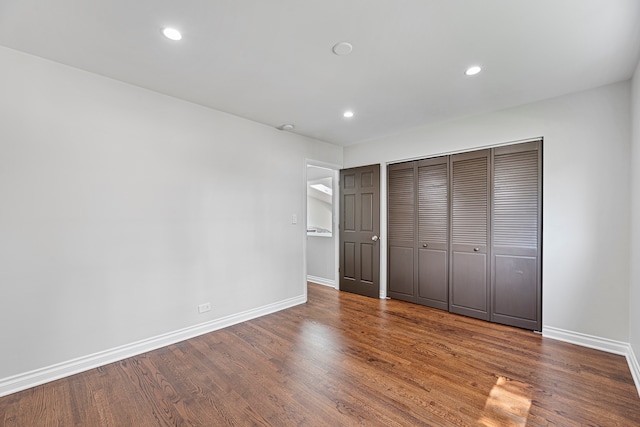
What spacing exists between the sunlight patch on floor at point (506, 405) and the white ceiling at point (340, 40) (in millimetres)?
2517

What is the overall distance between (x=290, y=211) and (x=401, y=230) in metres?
1.71

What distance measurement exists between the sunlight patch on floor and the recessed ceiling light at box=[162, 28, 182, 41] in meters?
3.19

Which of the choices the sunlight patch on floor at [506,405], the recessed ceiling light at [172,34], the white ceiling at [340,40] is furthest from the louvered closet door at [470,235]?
the recessed ceiling light at [172,34]

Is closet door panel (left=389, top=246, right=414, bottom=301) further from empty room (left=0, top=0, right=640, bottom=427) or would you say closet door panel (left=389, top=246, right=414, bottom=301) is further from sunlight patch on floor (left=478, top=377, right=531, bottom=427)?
sunlight patch on floor (left=478, top=377, right=531, bottom=427)

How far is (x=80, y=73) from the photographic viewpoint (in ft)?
7.70

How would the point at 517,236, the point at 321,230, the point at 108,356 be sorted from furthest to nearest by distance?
the point at 321,230 → the point at 517,236 → the point at 108,356

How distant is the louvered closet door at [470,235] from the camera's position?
11.2 feet

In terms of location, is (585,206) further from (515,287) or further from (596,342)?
(596,342)

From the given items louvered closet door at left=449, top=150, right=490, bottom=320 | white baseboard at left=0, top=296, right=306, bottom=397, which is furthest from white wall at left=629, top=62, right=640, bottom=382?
white baseboard at left=0, top=296, right=306, bottom=397

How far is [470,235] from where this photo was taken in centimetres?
354

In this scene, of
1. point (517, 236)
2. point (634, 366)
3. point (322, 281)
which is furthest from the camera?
point (322, 281)

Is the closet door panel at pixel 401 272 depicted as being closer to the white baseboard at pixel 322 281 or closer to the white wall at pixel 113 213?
the white baseboard at pixel 322 281

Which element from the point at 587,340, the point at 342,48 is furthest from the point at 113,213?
the point at 587,340

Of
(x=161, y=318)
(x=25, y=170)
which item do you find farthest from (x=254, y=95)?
(x=161, y=318)
